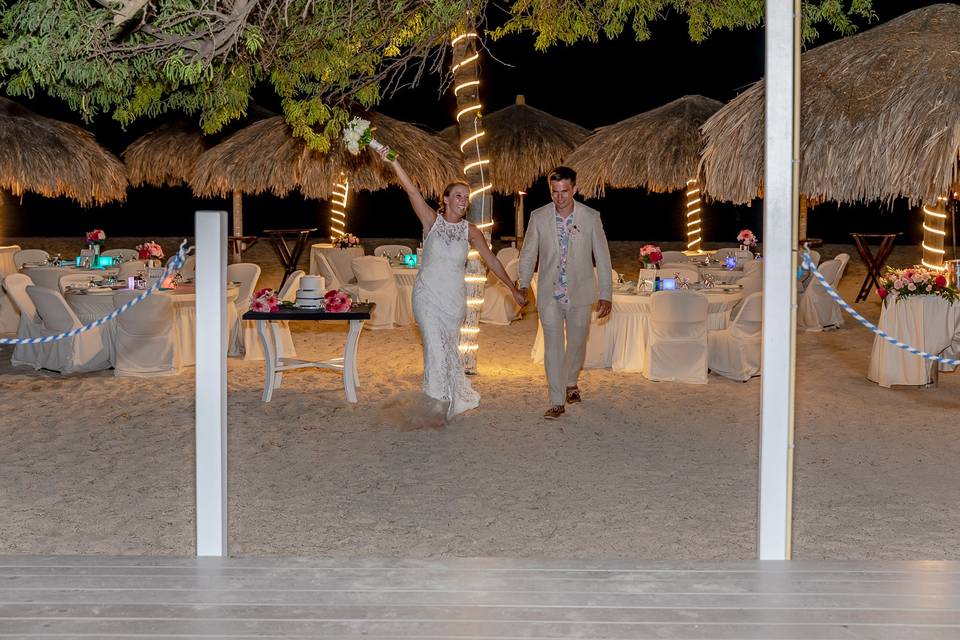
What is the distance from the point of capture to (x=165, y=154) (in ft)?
65.7

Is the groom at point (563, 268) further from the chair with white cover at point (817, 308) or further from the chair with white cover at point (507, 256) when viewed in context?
the chair with white cover at point (507, 256)

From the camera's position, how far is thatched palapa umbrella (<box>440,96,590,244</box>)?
18328 millimetres

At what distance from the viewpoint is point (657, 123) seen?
15.4 meters

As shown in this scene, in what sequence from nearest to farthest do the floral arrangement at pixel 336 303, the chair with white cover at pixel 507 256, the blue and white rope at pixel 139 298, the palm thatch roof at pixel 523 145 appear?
the blue and white rope at pixel 139 298
the floral arrangement at pixel 336 303
the chair with white cover at pixel 507 256
the palm thatch roof at pixel 523 145

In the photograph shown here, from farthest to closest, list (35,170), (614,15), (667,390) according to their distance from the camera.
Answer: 1. (35,170)
2. (667,390)
3. (614,15)

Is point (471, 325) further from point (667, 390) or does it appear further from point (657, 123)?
point (657, 123)

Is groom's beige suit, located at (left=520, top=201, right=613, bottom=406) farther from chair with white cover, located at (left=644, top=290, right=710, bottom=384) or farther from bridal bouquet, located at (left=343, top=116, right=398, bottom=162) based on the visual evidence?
chair with white cover, located at (left=644, top=290, right=710, bottom=384)

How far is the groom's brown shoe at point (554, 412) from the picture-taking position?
820cm

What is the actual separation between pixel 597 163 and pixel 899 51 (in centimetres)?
652

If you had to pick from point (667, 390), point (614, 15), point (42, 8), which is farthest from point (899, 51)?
point (42, 8)

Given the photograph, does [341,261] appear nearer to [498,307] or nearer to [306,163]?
[306,163]

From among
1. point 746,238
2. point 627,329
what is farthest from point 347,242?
point 627,329

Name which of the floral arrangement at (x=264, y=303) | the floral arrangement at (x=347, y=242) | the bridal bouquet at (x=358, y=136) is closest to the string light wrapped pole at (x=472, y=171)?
the floral arrangement at (x=264, y=303)

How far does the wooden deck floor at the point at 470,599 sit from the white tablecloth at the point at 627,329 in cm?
615
